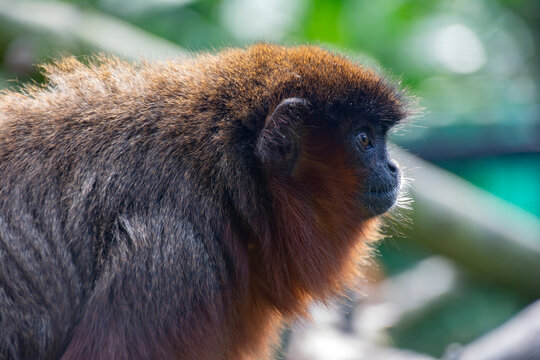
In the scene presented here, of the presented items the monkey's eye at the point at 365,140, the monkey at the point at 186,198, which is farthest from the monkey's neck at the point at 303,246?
the monkey's eye at the point at 365,140

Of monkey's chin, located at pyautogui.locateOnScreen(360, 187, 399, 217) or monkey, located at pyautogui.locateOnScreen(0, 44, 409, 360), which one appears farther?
monkey's chin, located at pyautogui.locateOnScreen(360, 187, 399, 217)

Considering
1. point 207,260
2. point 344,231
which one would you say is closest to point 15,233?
point 207,260

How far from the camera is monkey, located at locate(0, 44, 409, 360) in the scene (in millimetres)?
2438

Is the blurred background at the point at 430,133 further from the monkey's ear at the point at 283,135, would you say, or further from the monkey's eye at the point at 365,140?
the monkey's ear at the point at 283,135

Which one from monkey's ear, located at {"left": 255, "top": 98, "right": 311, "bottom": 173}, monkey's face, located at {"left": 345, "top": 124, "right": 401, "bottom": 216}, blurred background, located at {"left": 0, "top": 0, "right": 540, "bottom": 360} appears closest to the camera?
monkey's ear, located at {"left": 255, "top": 98, "right": 311, "bottom": 173}

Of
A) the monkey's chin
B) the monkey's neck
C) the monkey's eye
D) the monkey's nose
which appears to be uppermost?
the monkey's eye

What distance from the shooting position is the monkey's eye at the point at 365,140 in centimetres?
301

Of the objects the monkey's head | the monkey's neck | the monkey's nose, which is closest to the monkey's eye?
the monkey's head

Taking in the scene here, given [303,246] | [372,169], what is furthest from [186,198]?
[372,169]

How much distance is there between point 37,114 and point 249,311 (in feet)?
4.35

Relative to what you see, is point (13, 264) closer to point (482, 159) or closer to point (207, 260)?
point (207, 260)

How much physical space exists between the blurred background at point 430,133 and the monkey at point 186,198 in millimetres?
571

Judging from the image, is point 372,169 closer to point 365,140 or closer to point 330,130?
point 365,140

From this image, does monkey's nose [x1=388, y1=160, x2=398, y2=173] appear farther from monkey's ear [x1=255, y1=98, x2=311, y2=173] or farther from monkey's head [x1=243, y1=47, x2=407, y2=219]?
monkey's ear [x1=255, y1=98, x2=311, y2=173]
